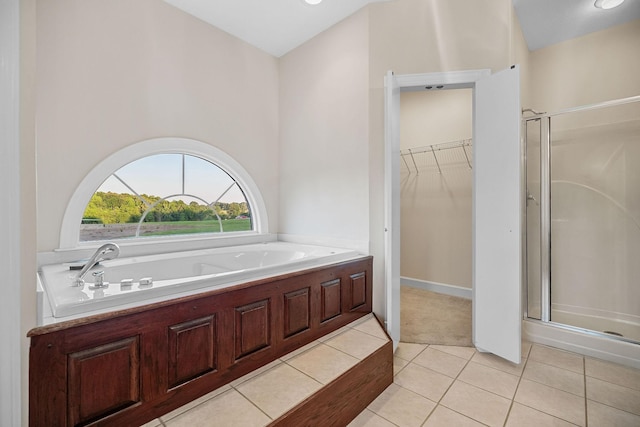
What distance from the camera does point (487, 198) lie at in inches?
80.8

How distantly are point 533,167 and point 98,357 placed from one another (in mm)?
3137

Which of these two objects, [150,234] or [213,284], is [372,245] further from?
[150,234]

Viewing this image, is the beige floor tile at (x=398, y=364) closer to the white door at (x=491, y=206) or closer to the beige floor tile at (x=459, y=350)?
the white door at (x=491, y=206)

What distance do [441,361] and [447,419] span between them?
0.59 m

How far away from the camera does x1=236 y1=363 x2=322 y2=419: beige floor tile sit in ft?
4.00

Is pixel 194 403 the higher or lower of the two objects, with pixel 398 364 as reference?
higher

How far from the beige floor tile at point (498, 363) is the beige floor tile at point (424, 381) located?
0.38m

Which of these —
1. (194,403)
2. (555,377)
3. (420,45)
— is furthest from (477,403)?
(420,45)

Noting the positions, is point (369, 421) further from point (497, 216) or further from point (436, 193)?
point (436, 193)

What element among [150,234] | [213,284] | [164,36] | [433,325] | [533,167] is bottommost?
[433,325]

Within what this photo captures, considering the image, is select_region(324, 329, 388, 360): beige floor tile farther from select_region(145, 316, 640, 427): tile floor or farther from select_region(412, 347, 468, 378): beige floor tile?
select_region(412, 347, 468, 378): beige floor tile

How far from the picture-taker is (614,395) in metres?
1.63

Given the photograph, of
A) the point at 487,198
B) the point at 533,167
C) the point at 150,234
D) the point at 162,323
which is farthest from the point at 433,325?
the point at 150,234

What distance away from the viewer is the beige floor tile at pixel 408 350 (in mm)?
2086
